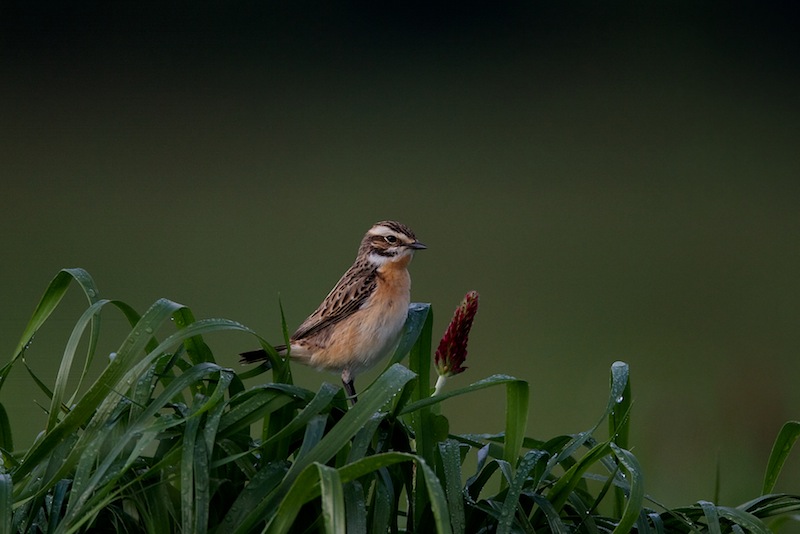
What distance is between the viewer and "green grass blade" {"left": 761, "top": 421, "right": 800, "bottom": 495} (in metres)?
1.68

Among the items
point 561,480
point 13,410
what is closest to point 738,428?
point 561,480

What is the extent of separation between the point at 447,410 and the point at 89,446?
2.94m

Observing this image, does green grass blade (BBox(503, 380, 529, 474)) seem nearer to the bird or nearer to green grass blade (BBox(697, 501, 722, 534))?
green grass blade (BBox(697, 501, 722, 534))

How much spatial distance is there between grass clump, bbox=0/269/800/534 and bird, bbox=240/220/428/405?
36.5 inches

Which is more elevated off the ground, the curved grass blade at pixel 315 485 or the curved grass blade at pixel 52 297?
the curved grass blade at pixel 52 297

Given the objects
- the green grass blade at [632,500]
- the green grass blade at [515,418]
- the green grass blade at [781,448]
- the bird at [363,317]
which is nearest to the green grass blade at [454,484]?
the green grass blade at [515,418]

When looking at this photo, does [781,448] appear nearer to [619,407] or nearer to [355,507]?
[619,407]

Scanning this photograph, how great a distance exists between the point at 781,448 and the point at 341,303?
4.00 ft

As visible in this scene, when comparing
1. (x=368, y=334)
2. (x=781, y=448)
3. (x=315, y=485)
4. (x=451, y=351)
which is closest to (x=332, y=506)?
→ (x=315, y=485)

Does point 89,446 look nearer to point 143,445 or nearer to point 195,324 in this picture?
point 143,445

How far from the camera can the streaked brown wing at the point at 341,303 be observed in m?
2.63

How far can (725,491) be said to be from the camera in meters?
2.86

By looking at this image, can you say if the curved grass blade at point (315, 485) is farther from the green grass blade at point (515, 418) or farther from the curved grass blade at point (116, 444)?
the green grass blade at point (515, 418)

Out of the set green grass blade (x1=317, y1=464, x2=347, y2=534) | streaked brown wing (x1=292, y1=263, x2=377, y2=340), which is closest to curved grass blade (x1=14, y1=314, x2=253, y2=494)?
green grass blade (x1=317, y1=464, x2=347, y2=534)
